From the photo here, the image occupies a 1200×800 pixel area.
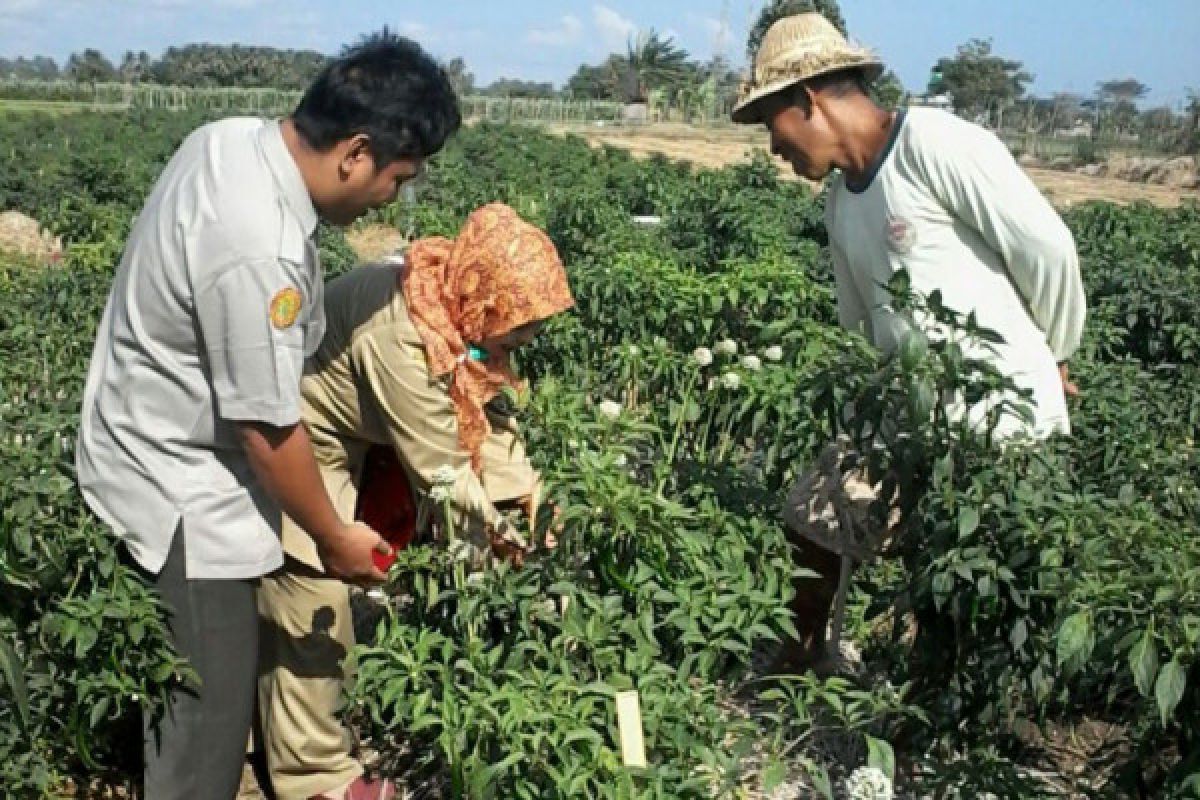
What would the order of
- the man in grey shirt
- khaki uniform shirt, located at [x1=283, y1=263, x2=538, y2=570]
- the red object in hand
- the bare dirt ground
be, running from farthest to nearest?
the bare dirt ground
the red object in hand
khaki uniform shirt, located at [x1=283, y1=263, x2=538, y2=570]
the man in grey shirt

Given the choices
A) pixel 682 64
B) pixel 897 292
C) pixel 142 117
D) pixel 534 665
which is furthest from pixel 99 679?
pixel 682 64

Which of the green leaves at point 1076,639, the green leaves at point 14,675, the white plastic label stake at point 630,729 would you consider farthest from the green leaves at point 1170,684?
the green leaves at point 14,675

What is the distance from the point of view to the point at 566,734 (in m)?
2.12

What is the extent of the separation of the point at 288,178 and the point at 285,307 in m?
0.24

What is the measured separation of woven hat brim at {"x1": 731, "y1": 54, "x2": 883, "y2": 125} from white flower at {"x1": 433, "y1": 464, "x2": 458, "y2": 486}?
95cm

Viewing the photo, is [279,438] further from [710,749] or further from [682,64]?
[682,64]

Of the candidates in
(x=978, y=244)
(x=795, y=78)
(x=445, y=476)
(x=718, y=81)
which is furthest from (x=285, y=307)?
(x=718, y=81)

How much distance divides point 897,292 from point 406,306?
99 cm

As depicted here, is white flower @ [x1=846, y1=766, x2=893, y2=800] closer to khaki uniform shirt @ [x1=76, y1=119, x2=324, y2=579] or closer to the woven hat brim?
khaki uniform shirt @ [x1=76, y1=119, x2=324, y2=579]

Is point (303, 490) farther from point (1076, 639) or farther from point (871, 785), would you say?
point (1076, 639)

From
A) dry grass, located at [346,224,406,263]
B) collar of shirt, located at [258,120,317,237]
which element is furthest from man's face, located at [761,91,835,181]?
dry grass, located at [346,224,406,263]

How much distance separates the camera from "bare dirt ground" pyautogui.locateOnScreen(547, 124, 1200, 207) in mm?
23561

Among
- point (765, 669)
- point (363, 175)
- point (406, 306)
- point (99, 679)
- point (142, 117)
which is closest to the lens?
point (363, 175)

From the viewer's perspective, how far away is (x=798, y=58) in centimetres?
263
